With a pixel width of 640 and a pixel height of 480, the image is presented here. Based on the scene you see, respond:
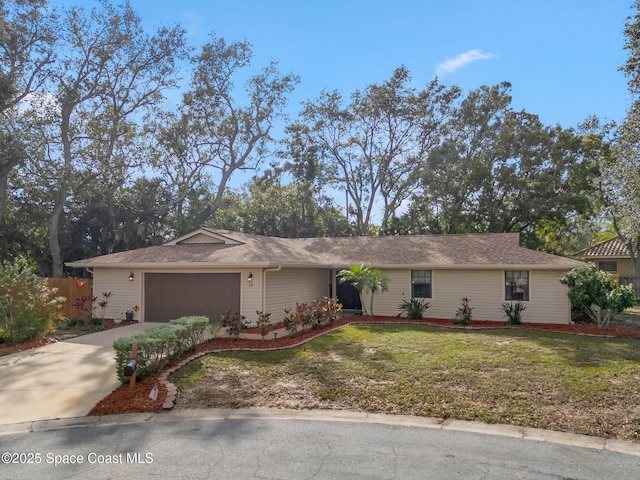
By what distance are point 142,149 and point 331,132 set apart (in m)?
12.7

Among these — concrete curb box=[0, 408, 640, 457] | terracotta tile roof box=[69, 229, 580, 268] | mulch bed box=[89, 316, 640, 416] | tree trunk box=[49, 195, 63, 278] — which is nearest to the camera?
concrete curb box=[0, 408, 640, 457]

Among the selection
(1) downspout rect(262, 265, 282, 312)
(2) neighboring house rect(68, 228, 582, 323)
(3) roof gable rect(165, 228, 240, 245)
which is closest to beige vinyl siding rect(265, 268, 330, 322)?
(2) neighboring house rect(68, 228, 582, 323)

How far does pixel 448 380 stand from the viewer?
24.7ft

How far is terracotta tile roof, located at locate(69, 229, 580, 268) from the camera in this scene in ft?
46.8

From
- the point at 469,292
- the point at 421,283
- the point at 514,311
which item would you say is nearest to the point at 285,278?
the point at 421,283

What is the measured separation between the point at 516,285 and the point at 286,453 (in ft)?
42.9

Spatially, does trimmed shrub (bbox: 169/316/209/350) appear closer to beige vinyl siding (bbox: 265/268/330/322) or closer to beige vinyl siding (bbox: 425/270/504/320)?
beige vinyl siding (bbox: 265/268/330/322)

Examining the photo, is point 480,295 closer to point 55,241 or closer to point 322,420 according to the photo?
point 322,420

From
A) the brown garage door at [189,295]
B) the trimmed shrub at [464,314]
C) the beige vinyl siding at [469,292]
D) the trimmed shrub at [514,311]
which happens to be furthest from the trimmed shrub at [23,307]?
the trimmed shrub at [514,311]

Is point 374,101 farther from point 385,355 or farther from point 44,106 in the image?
point 385,355

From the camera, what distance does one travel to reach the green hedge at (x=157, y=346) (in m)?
7.55

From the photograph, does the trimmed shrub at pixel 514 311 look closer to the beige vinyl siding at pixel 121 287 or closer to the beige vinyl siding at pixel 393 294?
the beige vinyl siding at pixel 393 294

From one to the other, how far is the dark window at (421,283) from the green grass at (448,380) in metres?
5.50

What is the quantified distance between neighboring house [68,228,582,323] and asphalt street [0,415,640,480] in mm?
7751
